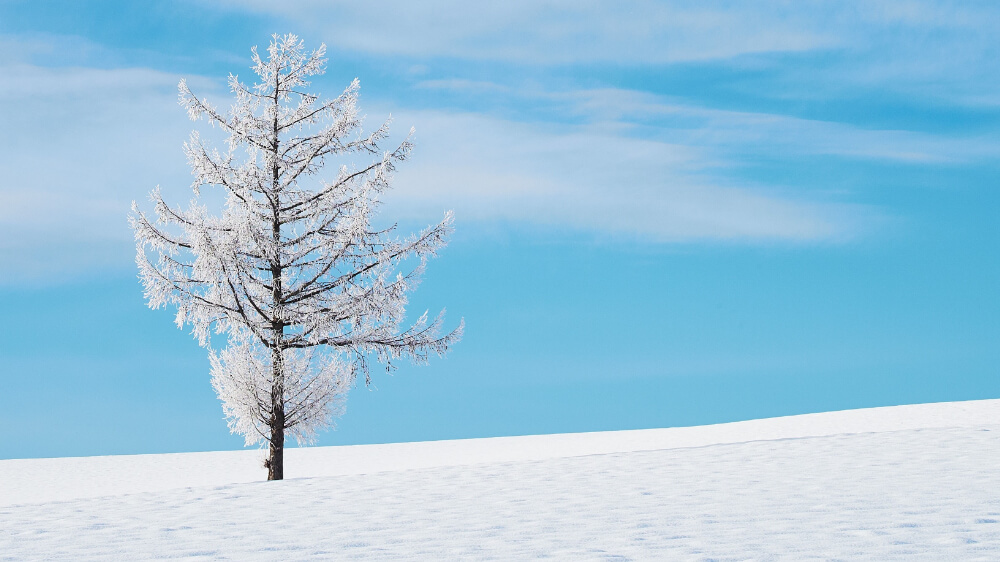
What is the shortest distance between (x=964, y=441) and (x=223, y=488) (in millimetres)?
10896

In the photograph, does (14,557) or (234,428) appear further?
(234,428)

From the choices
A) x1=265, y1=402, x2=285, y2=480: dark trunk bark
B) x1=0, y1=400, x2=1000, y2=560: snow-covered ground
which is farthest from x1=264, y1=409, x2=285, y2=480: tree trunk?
x1=0, y1=400, x2=1000, y2=560: snow-covered ground

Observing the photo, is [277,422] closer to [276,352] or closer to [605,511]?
[276,352]

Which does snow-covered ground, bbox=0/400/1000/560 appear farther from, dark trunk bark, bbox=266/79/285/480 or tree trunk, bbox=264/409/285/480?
tree trunk, bbox=264/409/285/480

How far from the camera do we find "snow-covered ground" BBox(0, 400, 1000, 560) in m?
7.05

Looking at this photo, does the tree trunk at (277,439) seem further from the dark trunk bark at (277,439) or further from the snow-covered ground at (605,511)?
the snow-covered ground at (605,511)

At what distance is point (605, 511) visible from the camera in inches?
343

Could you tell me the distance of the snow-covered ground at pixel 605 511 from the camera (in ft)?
23.1

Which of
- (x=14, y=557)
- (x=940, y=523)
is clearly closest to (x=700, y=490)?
(x=940, y=523)

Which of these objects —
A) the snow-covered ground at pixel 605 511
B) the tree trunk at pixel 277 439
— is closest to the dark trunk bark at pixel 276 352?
the tree trunk at pixel 277 439

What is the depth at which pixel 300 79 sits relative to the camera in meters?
16.5

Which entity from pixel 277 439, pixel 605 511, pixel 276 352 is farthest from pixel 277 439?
pixel 605 511

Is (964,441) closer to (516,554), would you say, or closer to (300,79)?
(516,554)

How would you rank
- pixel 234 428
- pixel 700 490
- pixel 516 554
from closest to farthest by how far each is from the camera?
pixel 516 554 < pixel 700 490 < pixel 234 428
